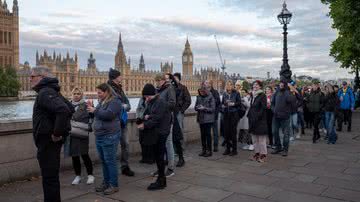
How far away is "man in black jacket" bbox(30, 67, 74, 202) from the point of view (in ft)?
14.5

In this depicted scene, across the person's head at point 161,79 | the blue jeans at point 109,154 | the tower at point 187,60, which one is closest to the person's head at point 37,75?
the blue jeans at point 109,154

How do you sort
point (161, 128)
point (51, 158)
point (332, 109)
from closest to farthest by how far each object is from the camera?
point (51, 158) → point (161, 128) → point (332, 109)

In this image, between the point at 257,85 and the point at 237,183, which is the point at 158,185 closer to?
the point at 237,183

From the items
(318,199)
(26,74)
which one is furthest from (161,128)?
(26,74)

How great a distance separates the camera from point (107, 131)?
18.8 feet

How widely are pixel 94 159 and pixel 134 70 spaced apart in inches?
6383

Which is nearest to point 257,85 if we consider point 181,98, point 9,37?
point 181,98

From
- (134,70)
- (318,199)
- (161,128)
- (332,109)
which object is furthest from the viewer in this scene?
(134,70)

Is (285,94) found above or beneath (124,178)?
above

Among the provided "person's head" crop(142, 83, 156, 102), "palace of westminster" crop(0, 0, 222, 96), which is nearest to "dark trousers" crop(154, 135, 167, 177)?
"person's head" crop(142, 83, 156, 102)

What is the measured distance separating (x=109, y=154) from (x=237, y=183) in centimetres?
231

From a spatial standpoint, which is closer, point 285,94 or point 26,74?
point 285,94

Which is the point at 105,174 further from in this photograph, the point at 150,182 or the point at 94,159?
the point at 94,159

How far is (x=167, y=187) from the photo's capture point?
20.4 ft
